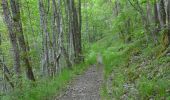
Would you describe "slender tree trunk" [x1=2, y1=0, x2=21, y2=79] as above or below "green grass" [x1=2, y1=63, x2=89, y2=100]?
above

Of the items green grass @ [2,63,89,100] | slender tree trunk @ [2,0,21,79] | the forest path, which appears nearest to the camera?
green grass @ [2,63,89,100]

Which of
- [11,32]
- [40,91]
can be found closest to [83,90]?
[40,91]

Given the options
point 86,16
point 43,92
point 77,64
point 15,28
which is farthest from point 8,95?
point 86,16

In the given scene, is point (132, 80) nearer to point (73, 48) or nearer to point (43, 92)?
point (43, 92)

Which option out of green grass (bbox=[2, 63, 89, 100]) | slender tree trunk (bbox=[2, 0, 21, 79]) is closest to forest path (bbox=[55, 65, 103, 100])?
green grass (bbox=[2, 63, 89, 100])

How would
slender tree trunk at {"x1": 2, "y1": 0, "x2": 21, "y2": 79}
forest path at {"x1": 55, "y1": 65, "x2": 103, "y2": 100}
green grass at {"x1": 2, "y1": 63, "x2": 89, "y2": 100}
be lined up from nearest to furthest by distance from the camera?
green grass at {"x1": 2, "y1": 63, "x2": 89, "y2": 100} → slender tree trunk at {"x1": 2, "y1": 0, "x2": 21, "y2": 79} → forest path at {"x1": 55, "y1": 65, "x2": 103, "y2": 100}

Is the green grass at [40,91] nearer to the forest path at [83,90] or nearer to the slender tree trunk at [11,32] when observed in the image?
the forest path at [83,90]

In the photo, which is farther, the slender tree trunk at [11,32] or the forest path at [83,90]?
the forest path at [83,90]

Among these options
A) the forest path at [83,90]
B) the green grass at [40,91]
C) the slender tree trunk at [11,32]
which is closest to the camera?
the green grass at [40,91]

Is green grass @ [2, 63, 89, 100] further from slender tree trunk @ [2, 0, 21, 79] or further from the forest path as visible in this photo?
slender tree trunk @ [2, 0, 21, 79]

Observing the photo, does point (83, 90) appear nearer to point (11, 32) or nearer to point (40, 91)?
point (40, 91)

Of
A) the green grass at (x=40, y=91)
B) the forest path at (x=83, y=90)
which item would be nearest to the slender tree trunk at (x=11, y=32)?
the green grass at (x=40, y=91)

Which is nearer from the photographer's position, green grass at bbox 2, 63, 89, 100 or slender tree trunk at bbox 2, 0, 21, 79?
green grass at bbox 2, 63, 89, 100

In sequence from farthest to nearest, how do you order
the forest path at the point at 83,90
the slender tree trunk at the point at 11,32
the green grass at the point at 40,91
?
the forest path at the point at 83,90
the slender tree trunk at the point at 11,32
the green grass at the point at 40,91
